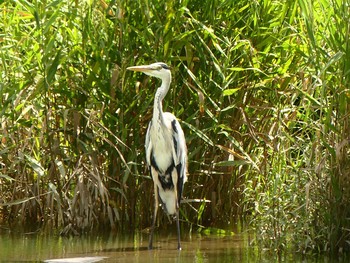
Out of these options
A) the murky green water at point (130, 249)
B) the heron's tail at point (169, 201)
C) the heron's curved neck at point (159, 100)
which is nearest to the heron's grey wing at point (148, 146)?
the heron's curved neck at point (159, 100)

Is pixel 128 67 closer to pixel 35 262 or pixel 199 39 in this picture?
pixel 199 39

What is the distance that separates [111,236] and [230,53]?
72.9 inches

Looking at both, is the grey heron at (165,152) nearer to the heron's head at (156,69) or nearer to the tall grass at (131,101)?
the heron's head at (156,69)

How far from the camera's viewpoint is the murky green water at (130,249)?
683 centimetres

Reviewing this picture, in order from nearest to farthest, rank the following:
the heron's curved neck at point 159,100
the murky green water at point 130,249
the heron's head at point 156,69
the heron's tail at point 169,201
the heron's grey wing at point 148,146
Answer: the murky green water at point 130,249, the heron's head at point 156,69, the heron's curved neck at point 159,100, the heron's grey wing at point 148,146, the heron's tail at point 169,201

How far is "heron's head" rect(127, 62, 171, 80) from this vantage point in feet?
24.4

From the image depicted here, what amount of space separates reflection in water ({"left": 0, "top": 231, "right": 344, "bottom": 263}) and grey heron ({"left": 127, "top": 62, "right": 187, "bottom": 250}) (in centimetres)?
22

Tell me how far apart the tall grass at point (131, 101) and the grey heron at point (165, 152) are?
0.54 feet

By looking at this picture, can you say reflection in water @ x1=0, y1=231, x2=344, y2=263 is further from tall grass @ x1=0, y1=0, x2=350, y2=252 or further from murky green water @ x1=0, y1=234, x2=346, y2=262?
tall grass @ x1=0, y1=0, x2=350, y2=252

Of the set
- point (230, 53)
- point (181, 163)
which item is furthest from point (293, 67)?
point (181, 163)

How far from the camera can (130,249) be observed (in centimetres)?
737

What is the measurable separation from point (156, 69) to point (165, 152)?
927mm

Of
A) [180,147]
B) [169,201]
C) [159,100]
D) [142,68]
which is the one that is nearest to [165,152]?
[180,147]

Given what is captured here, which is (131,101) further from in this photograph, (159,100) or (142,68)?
(142,68)
